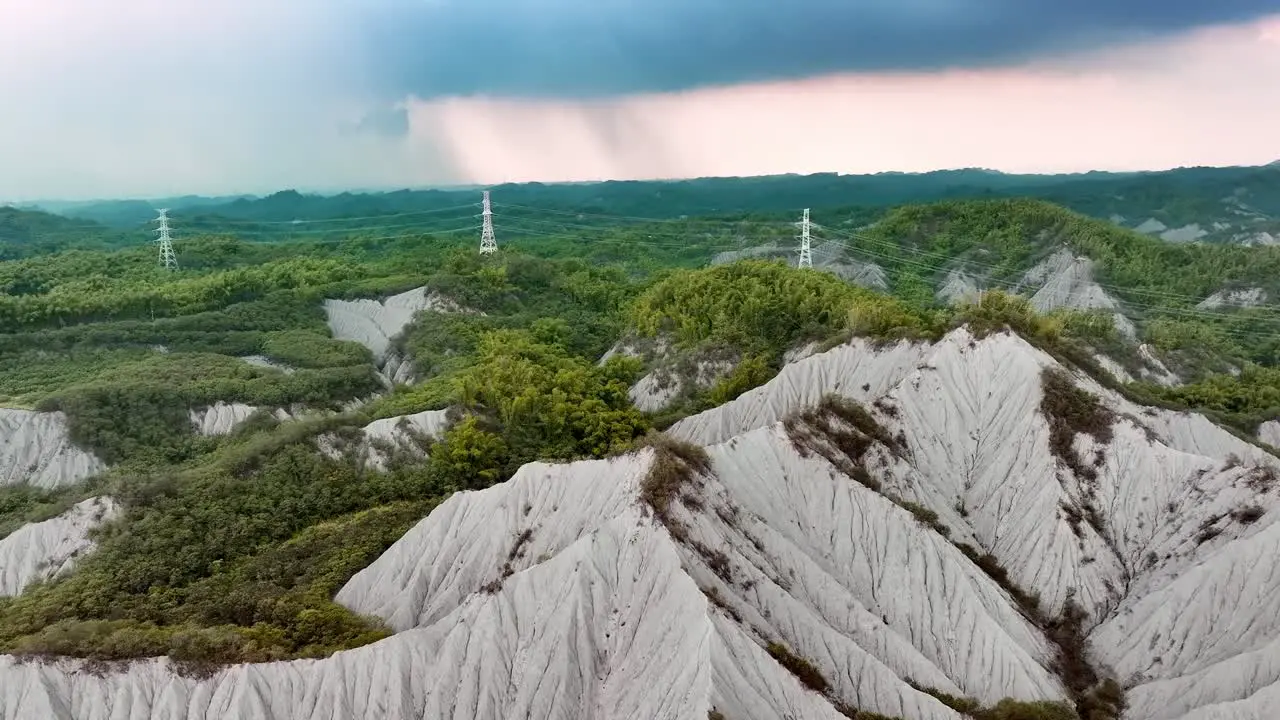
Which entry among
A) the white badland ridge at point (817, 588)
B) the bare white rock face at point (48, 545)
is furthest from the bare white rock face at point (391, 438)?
the white badland ridge at point (817, 588)

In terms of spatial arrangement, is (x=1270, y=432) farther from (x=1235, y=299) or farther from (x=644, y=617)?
(x=1235, y=299)

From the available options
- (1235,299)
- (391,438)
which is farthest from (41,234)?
(1235,299)

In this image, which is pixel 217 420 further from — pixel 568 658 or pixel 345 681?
pixel 568 658

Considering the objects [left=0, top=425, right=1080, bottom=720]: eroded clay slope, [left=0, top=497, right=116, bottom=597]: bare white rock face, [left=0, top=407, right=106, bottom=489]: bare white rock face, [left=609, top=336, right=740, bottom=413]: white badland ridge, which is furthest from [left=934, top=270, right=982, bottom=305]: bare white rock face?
[left=0, top=497, right=116, bottom=597]: bare white rock face

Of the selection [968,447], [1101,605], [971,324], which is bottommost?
[1101,605]

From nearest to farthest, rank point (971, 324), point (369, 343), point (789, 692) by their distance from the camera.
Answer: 1. point (789, 692)
2. point (971, 324)
3. point (369, 343)

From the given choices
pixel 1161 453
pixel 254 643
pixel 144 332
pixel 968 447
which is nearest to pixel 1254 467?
pixel 1161 453
